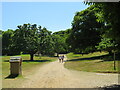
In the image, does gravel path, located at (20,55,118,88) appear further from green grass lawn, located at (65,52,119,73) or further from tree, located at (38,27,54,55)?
tree, located at (38,27,54,55)

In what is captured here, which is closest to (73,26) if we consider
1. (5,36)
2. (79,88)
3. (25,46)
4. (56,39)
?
(25,46)

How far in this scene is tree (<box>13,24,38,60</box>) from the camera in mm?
39312

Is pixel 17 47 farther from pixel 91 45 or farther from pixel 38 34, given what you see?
pixel 91 45

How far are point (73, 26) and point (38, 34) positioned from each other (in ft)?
29.2

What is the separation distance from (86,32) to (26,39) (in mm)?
13418

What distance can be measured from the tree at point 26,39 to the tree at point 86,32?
28.2 feet

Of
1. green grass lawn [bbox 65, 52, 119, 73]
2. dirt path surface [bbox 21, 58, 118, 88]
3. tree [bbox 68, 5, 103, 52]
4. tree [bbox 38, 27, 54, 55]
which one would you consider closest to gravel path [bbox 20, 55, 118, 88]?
dirt path surface [bbox 21, 58, 118, 88]

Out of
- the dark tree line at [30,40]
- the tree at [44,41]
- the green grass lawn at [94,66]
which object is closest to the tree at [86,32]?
the tree at [44,41]

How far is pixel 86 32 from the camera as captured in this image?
3928 centimetres

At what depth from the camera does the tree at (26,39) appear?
39312 mm

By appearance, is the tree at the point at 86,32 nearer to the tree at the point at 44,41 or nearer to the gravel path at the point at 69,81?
the tree at the point at 44,41

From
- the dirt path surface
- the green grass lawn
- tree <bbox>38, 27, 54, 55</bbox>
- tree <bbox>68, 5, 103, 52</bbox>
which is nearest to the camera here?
the dirt path surface

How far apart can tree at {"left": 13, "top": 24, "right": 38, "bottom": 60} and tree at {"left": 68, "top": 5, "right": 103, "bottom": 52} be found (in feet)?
28.2

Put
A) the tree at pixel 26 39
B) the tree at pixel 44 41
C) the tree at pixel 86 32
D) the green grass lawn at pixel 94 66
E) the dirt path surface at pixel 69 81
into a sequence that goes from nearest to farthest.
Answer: the dirt path surface at pixel 69 81 → the green grass lawn at pixel 94 66 → the tree at pixel 86 32 → the tree at pixel 26 39 → the tree at pixel 44 41
